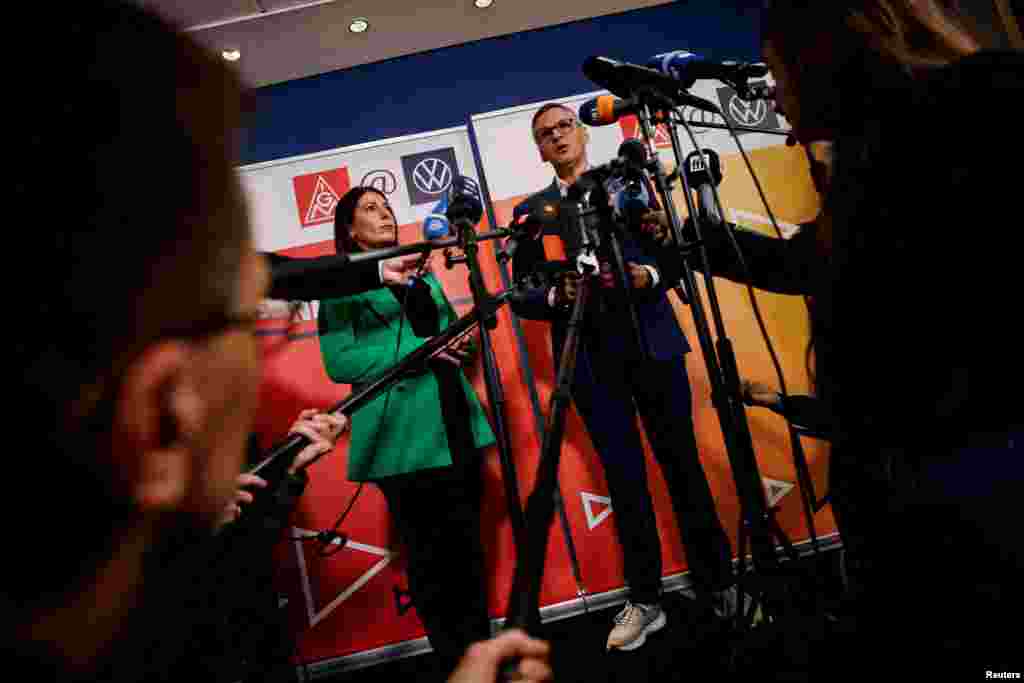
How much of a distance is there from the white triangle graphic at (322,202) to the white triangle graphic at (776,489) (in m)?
2.76

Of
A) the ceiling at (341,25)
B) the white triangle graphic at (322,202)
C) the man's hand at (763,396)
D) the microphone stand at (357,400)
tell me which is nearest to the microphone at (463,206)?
the microphone stand at (357,400)

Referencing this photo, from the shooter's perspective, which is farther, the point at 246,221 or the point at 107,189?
the point at 246,221

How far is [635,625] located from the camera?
2.00 metres

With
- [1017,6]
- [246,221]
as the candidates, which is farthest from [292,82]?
[1017,6]

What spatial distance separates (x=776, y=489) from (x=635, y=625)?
117cm

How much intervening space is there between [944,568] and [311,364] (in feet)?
8.47

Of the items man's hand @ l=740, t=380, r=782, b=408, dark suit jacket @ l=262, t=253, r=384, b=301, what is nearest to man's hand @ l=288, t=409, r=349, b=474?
dark suit jacket @ l=262, t=253, r=384, b=301

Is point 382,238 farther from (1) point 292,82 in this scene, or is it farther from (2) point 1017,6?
(2) point 1017,6

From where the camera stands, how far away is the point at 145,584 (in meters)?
0.40

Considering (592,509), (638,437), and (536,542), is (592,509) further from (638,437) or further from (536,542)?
(536,542)

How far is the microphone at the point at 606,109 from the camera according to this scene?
54.4 inches

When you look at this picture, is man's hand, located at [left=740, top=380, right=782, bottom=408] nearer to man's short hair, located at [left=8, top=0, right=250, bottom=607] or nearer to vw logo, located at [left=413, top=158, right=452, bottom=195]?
man's short hair, located at [left=8, top=0, right=250, bottom=607]

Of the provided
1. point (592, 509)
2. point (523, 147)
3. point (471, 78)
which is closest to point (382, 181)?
point (523, 147)

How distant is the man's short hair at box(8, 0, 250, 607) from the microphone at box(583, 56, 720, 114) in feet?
3.84
